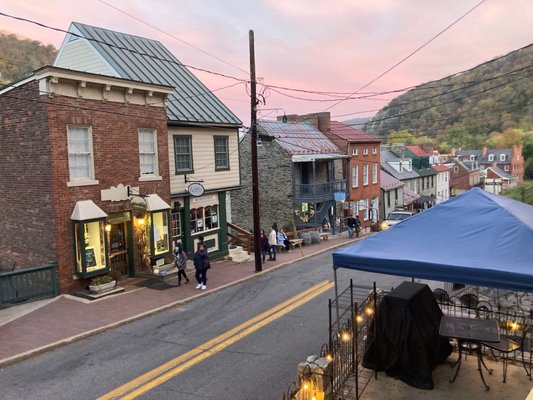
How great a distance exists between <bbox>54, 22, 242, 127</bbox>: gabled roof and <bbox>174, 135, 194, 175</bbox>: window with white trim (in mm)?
858

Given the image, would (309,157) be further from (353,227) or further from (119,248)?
(119,248)

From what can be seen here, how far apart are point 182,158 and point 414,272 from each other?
15443mm

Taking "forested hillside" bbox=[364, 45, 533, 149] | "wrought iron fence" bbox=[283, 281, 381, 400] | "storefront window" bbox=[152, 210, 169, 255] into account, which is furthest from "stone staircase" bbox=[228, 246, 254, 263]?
"forested hillside" bbox=[364, 45, 533, 149]

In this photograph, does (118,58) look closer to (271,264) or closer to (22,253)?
(22,253)

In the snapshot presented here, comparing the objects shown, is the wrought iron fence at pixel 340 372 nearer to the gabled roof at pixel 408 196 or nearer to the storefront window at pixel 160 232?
the storefront window at pixel 160 232

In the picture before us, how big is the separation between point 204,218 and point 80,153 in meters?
7.85

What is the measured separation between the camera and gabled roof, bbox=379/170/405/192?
1792 inches

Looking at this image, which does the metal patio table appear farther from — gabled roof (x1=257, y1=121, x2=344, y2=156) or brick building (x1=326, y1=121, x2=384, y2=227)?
brick building (x1=326, y1=121, x2=384, y2=227)

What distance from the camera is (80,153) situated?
1521 centimetres

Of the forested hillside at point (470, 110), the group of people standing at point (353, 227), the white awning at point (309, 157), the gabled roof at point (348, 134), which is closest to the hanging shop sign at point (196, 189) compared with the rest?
the white awning at point (309, 157)

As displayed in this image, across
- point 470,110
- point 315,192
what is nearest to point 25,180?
point 315,192

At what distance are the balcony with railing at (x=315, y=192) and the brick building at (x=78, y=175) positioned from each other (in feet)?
57.2

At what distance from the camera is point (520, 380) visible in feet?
23.9

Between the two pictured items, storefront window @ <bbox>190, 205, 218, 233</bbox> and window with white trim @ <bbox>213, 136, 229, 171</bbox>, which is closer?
storefront window @ <bbox>190, 205, 218, 233</bbox>
